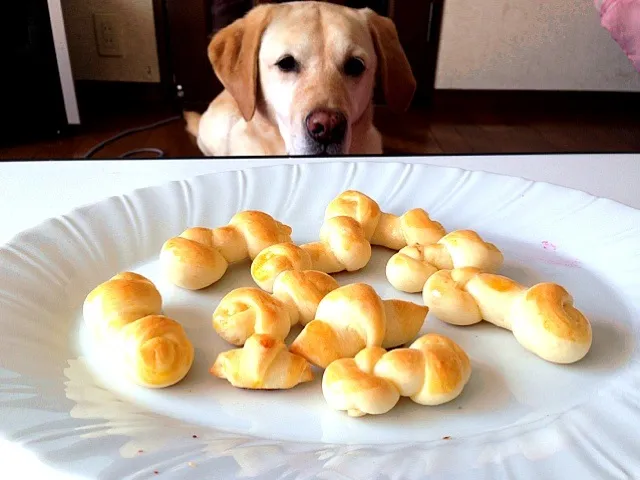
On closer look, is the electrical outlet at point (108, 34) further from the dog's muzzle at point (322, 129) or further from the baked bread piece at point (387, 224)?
the baked bread piece at point (387, 224)

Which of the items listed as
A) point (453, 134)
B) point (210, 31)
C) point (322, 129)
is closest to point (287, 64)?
point (322, 129)

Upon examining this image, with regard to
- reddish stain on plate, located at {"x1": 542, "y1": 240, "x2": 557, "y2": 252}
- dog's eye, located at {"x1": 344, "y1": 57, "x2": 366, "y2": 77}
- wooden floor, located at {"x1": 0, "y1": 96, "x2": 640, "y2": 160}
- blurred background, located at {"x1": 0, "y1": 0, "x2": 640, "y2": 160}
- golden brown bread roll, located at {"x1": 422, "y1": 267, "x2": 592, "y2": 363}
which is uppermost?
golden brown bread roll, located at {"x1": 422, "y1": 267, "x2": 592, "y2": 363}

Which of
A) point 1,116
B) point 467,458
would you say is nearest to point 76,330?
point 467,458

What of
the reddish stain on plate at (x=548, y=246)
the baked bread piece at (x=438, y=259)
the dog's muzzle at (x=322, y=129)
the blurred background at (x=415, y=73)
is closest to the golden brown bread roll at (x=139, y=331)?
the baked bread piece at (x=438, y=259)

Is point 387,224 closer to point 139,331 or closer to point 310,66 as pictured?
point 139,331

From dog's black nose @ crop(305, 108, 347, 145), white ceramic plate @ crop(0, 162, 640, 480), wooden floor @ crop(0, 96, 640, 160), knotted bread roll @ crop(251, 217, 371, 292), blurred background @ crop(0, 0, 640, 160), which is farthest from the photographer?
wooden floor @ crop(0, 96, 640, 160)

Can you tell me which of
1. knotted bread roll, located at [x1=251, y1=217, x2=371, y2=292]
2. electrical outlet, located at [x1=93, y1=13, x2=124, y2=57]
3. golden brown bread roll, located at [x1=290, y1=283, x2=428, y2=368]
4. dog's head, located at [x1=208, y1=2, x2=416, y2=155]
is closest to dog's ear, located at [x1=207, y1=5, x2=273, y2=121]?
dog's head, located at [x1=208, y1=2, x2=416, y2=155]

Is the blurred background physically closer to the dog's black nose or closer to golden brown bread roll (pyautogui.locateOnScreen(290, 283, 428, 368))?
the dog's black nose
